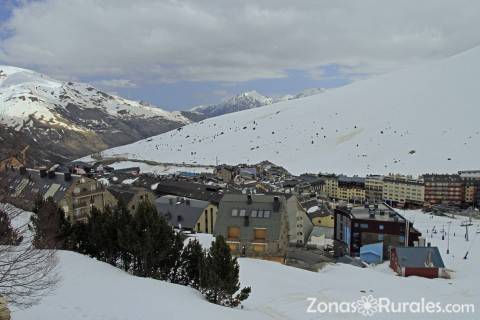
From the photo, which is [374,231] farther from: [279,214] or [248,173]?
[248,173]

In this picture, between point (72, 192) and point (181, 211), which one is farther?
point (181, 211)

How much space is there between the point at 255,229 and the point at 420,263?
20821mm

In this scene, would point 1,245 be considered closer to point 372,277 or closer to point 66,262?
point 66,262

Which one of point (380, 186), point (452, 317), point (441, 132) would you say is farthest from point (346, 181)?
point (452, 317)

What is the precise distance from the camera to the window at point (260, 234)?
125 ft

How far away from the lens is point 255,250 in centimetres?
3816

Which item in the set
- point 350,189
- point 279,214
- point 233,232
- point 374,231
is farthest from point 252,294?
point 350,189

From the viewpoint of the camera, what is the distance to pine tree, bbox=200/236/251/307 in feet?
67.3

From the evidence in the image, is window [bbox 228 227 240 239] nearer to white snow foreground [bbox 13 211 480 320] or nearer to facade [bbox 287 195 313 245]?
white snow foreground [bbox 13 211 480 320]

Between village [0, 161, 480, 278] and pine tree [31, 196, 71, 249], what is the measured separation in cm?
124

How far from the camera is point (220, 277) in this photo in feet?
67.9

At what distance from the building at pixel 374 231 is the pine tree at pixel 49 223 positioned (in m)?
40.3

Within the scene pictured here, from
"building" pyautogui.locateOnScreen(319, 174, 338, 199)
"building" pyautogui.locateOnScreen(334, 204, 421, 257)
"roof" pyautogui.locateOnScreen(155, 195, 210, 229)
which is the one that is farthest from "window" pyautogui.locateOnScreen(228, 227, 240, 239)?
"building" pyautogui.locateOnScreen(319, 174, 338, 199)

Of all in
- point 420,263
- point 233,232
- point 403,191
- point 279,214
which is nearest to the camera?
point 233,232
